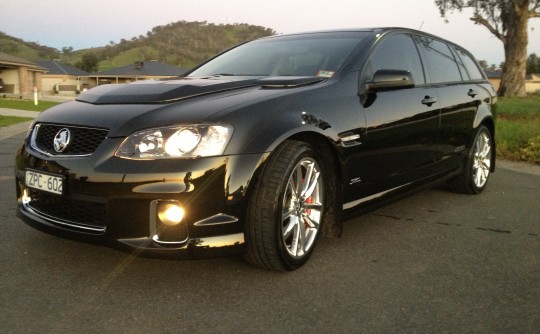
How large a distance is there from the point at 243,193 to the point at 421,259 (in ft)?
4.54

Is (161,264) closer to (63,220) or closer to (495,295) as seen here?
(63,220)

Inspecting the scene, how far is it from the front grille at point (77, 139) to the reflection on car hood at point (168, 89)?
0.30 metres

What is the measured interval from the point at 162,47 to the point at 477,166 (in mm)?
124998

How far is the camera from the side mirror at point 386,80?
3577 mm

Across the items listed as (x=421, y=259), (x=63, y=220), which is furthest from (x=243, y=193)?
(x=421, y=259)

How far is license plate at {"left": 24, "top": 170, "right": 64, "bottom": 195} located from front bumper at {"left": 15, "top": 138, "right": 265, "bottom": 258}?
4 centimetres

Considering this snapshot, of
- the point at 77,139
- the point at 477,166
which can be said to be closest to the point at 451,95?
the point at 477,166

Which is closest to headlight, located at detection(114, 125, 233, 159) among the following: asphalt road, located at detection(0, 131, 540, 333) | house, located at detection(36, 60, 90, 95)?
asphalt road, located at detection(0, 131, 540, 333)

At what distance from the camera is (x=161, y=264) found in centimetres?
316

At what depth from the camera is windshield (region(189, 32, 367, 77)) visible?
12.5ft

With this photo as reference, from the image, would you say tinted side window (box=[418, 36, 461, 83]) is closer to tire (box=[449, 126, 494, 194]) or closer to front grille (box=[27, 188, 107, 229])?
tire (box=[449, 126, 494, 194])

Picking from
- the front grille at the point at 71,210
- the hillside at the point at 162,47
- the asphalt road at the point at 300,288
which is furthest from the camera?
the hillside at the point at 162,47

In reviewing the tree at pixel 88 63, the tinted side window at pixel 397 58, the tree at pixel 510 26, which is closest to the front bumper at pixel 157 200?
the tinted side window at pixel 397 58

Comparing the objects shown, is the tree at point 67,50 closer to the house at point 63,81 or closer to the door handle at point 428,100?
the house at point 63,81
